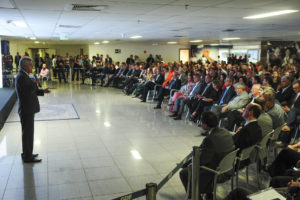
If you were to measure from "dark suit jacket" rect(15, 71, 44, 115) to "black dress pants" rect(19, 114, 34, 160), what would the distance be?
10 centimetres

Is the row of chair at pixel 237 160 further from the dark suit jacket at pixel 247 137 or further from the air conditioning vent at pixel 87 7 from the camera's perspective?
the air conditioning vent at pixel 87 7

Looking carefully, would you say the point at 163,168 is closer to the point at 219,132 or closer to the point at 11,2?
the point at 219,132

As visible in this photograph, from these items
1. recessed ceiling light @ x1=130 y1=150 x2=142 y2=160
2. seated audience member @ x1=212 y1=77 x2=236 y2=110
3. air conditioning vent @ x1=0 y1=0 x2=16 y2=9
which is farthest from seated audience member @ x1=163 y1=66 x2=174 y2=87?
air conditioning vent @ x1=0 y1=0 x2=16 y2=9

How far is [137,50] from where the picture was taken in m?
24.6

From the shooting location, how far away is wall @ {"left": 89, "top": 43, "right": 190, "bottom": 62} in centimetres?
2388

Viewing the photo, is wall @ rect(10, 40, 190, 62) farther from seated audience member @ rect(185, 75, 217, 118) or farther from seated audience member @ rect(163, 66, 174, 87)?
seated audience member @ rect(185, 75, 217, 118)

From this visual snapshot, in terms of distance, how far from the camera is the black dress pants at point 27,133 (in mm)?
4680

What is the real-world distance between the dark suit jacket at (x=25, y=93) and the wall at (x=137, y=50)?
775 inches

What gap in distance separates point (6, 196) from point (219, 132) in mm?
2840

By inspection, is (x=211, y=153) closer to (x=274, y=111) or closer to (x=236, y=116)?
(x=274, y=111)

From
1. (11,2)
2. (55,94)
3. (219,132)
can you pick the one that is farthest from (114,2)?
(55,94)

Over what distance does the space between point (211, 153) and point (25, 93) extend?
10.5ft

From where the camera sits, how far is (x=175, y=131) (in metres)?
6.94

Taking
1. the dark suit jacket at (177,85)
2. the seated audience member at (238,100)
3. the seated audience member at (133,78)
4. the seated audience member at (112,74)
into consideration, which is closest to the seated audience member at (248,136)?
the seated audience member at (238,100)
